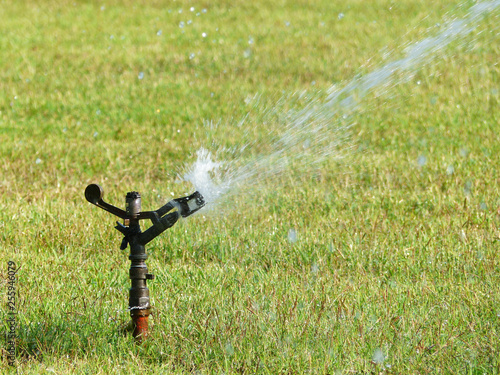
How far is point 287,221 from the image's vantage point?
192 inches

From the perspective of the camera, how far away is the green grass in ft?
10.2

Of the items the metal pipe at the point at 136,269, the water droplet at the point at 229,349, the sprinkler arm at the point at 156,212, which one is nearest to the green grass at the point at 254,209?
the water droplet at the point at 229,349

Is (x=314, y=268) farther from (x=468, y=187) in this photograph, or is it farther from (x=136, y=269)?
(x=468, y=187)

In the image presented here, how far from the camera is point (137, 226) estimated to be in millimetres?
3059

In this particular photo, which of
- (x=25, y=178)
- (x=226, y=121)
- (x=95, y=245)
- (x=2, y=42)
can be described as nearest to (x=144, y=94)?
(x=226, y=121)

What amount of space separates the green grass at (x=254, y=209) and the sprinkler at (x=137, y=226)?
0.75 feet

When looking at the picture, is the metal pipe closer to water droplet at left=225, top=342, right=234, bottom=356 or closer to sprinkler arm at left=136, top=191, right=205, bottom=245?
sprinkler arm at left=136, top=191, right=205, bottom=245

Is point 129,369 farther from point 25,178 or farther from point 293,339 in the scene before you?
point 25,178

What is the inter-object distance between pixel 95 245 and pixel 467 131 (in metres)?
4.11

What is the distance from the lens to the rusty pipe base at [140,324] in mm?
3053

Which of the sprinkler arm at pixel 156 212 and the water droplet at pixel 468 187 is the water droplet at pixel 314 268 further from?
the water droplet at pixel 468 187

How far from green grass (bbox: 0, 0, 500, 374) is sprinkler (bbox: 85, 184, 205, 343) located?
0.23 metres

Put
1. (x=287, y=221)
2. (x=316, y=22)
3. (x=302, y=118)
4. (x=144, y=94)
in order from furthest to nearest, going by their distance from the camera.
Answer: (x=316, y=22)
(x=144, y=94)
(x=302, y=118)
(x=287, y=221)

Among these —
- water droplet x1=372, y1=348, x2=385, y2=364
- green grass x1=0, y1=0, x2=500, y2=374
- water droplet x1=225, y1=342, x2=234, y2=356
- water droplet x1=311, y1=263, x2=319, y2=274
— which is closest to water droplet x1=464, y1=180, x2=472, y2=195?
green grass x1=0, y1=0, x2=500, y2=374
